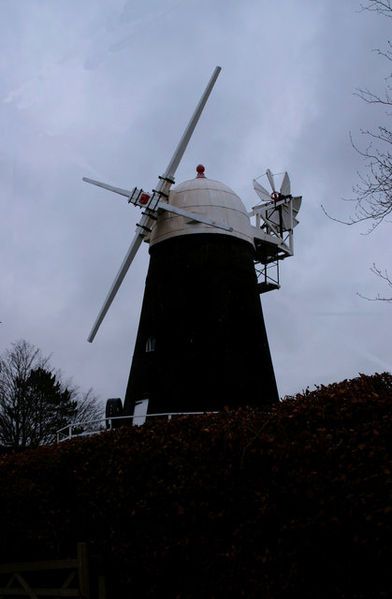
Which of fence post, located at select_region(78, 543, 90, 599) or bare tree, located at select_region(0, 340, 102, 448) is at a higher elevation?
bare tree, located at select_region(0, 340, 102, 448)

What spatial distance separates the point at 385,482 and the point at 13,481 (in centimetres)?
601

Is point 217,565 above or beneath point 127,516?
beneath

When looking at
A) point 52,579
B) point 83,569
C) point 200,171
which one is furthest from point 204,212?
point 83,569

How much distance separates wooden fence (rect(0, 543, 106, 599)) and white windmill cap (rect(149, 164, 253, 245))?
9.79 meters

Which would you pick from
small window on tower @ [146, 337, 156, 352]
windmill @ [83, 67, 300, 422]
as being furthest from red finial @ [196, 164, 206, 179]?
small window on tower @ [146, 337, 156, 352]

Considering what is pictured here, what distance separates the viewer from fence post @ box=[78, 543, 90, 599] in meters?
8.23

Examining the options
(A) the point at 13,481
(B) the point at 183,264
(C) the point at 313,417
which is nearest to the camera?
(C) the point at 313,417

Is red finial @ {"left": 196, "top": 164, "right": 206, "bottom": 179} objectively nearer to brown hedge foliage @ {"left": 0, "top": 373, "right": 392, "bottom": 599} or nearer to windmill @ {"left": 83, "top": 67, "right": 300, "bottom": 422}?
windmill @ {"left": 83, "top": 67, "right": 300, "bottom": 422}

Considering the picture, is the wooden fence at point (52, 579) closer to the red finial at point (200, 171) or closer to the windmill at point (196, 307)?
the windmill at point (196, 307)

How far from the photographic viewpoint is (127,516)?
8.26 m

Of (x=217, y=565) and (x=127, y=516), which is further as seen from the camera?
(x=127, y=516)

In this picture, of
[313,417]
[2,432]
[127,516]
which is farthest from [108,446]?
[2,432]

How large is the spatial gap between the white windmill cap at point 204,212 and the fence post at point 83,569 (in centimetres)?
1009

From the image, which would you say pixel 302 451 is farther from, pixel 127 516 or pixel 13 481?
pixel 13 481
